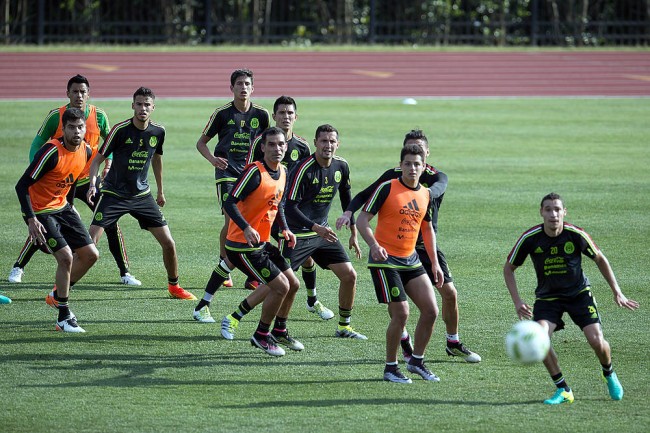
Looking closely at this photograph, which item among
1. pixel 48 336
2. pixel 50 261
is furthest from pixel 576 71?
pixel 48 336

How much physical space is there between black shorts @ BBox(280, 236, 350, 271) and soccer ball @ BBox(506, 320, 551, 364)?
2.50 m

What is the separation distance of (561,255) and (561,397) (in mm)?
1122

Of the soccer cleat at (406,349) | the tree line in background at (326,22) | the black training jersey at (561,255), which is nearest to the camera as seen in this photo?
the black training jersey at (561,255)

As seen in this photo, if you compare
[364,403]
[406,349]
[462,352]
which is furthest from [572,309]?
[364,403]

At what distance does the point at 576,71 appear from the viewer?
34.6m

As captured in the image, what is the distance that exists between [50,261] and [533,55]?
27.0 meters

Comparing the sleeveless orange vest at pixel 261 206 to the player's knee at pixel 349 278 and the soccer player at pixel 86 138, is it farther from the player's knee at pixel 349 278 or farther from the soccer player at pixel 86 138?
the soccer player at pixel 86 138

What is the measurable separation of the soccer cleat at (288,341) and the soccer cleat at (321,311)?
1.02m

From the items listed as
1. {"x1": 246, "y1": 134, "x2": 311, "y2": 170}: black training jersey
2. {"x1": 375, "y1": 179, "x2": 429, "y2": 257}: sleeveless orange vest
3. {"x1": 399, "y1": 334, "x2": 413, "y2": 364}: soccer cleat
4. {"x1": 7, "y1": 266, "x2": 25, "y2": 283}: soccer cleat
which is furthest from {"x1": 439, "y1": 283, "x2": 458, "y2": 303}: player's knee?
{"x1": 7, "y1": 266, "x2": 25, "y2": 283}: soccer cleat

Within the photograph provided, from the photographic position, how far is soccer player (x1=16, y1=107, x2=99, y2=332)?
9.69 metres

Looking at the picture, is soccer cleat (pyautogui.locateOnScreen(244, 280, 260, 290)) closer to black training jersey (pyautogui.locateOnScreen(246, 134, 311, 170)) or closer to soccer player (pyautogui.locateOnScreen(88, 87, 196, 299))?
soccer player (pyautogui.locateOnScreen(88, 87, 196, 299))

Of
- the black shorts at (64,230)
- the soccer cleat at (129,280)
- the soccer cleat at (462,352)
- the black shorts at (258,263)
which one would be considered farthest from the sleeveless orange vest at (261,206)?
the soccer cleat at (129,280)

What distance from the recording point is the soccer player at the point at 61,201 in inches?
381

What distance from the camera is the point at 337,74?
33125 mm
